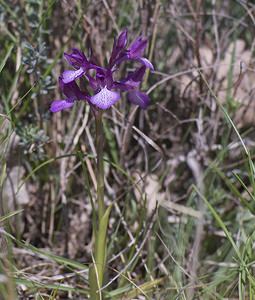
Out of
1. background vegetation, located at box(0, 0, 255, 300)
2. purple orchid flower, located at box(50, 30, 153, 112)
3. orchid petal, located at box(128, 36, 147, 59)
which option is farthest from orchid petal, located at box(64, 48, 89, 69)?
background vegetation, located at box(0, 0, 255, 300)

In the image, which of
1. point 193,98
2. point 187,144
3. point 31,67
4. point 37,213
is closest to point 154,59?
point 193,98

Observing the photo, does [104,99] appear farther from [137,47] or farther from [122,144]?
[122,144]

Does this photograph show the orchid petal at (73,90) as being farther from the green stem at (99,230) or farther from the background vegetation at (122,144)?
the background vegetation at (122,144)

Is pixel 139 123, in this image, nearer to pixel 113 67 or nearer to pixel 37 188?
pixel 37 188

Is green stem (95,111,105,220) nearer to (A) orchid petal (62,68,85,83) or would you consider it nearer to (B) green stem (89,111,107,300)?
(B) green stem (89,111,107,300)

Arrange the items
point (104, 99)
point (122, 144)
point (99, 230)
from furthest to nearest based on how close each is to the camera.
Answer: point (122, 144)
point (99, 230)
point (104, 99)

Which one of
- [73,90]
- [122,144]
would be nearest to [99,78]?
[73,90]
